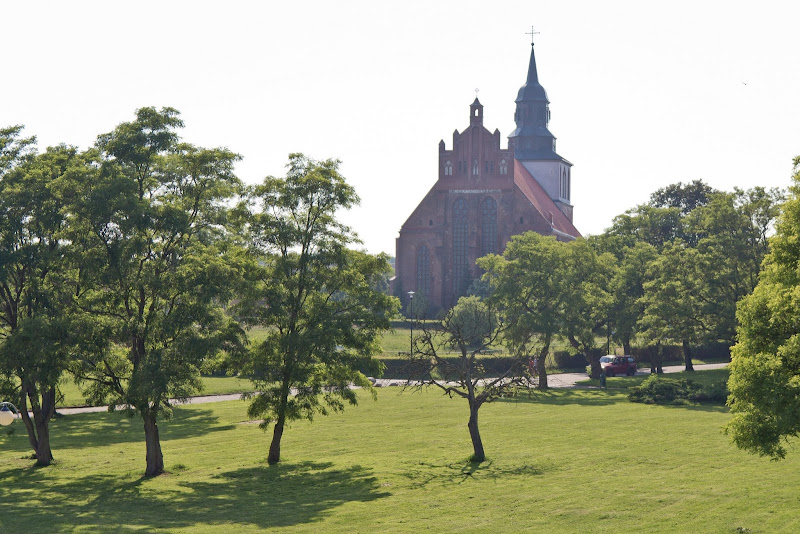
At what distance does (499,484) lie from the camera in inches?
1046

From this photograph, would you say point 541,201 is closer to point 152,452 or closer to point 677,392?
point 677,392

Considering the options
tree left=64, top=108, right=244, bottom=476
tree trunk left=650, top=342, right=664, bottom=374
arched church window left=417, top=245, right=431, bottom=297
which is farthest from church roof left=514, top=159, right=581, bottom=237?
tree left=64, top=108, right=244, bottom=476

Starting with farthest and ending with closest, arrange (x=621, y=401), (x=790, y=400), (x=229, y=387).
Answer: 1. (x=229, y=387)
2. (x=621, y=401)
3. (x=790, y=400)

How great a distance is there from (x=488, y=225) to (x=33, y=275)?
77742mm

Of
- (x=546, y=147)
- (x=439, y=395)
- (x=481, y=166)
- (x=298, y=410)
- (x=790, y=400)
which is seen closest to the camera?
(x=790, y=400)

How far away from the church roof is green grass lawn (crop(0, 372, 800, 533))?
67.5 m

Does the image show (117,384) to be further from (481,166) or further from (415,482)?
(481,166)

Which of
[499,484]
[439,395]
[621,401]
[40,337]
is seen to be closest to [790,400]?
[499,484]

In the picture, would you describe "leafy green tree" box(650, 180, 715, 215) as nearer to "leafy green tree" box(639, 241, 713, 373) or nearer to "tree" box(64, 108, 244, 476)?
"leafy green tree" box(639, 241, 713, 373)

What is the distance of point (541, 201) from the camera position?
383 ft

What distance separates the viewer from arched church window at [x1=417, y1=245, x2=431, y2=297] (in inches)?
4304

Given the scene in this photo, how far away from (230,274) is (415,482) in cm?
877

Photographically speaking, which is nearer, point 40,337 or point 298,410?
point 40,337

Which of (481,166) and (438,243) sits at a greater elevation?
(481,166)
